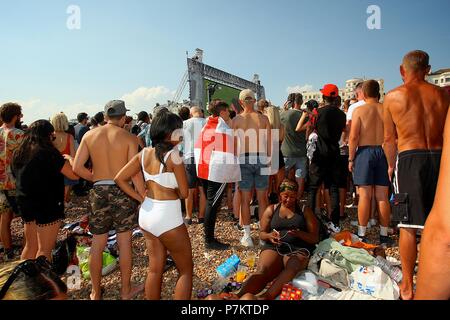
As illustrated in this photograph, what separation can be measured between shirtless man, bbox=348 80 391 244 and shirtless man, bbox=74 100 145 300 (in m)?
3.10

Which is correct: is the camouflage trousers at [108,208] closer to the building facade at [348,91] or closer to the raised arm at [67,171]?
the raised arm at [67,171]

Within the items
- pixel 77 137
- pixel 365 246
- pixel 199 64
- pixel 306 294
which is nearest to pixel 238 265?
pixel 306 294

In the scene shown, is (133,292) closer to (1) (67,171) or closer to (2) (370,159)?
(1) (67,171)

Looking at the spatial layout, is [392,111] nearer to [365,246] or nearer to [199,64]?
[365,246]

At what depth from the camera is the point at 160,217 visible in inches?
97.6

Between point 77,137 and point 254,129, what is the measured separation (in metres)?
5.50

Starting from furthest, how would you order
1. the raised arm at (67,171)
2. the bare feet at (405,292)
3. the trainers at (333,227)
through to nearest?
the trainers at (333,227) → the raised arm at (67,171) → the bare feet at (405,292)

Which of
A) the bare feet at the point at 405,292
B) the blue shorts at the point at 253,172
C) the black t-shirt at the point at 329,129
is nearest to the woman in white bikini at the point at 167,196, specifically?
the blue shorts at the point at 253,172

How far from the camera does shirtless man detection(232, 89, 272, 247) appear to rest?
14.7ft

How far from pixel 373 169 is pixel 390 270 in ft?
4.80

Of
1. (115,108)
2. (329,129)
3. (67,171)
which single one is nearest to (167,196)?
(115,108)

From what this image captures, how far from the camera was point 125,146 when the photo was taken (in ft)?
10.1

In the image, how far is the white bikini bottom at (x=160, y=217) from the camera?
2477mm

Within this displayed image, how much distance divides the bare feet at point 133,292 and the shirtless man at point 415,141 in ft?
9.30
